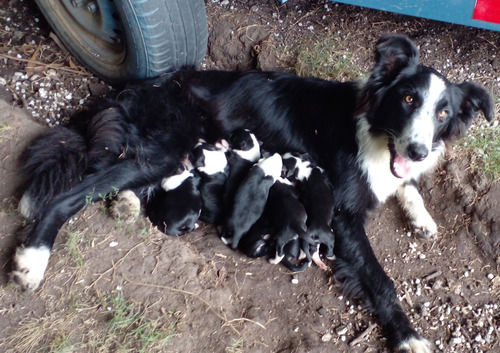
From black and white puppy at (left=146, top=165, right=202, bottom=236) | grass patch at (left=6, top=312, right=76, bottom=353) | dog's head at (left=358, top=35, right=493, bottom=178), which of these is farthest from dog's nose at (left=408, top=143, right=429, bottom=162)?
grass patch at (left=6, top=312, right=76, bottom=353)

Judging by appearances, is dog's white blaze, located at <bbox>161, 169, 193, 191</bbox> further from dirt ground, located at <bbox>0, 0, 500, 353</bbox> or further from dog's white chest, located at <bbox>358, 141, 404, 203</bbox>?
dog's white chest, located at <bbox>358, 141, 404, 203</bbox>

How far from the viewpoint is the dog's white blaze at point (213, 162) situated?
3.88 metres

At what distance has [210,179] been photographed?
3.90 m

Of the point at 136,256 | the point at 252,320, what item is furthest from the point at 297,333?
the point at 136,256

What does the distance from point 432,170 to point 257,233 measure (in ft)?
5.26

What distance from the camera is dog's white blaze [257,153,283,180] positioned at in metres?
3.79

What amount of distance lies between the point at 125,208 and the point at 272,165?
1075mm

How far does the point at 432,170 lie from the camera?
4.26 metres

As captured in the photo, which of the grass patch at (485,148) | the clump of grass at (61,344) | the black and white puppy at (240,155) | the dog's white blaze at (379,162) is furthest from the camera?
the grass patch at (485,148)

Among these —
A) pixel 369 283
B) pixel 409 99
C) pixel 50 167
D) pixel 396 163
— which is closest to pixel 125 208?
pixel 50 167

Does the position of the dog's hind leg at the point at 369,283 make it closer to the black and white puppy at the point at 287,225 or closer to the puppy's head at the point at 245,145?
the black and white puppy at the point at 287,225

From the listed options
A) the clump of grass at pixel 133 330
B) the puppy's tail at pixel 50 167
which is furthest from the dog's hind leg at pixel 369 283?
the puppy's tail at pixel 50 167

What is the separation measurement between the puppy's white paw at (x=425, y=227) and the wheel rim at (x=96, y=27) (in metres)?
2.62

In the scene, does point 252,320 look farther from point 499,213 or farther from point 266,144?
point 499,213
